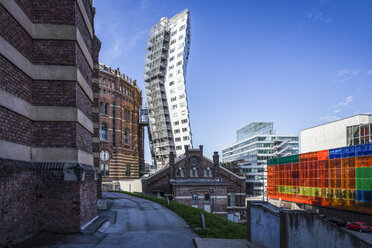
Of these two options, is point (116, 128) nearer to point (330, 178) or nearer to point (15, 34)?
point (330, 178)

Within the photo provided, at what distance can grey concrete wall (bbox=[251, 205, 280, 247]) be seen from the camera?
971cm

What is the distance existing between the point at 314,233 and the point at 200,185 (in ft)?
129

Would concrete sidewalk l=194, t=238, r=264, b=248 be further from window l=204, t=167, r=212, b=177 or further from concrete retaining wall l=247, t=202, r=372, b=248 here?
window l=204, t=167, r=212, b=177

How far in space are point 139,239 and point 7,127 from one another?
234 inches

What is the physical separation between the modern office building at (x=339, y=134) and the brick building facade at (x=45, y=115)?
5249cm

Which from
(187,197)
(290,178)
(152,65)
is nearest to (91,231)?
(187,197)

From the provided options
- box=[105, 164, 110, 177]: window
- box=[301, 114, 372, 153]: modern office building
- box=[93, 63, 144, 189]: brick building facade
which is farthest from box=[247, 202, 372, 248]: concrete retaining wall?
box=[301, 114, 372, 153]: modern office building

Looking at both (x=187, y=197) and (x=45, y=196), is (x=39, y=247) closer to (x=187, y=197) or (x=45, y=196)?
(x=45, y=196)

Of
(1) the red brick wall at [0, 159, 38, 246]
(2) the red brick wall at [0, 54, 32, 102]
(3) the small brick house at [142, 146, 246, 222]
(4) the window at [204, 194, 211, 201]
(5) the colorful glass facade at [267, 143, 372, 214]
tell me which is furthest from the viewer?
(4) the window at [204, 194, 211, 201]

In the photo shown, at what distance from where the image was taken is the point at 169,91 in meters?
83.7

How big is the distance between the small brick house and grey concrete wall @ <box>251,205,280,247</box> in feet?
118

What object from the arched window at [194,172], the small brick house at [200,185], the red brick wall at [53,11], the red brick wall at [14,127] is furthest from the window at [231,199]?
the red brick wall at [53,11]

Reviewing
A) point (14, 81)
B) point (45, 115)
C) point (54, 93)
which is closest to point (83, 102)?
point (54, 93)

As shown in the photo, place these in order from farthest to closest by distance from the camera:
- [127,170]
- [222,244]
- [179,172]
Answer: [127,170], [179,172], [222,244]
